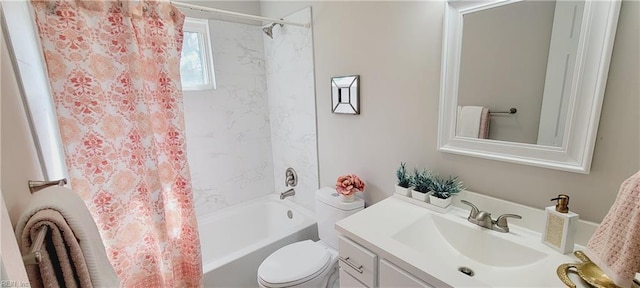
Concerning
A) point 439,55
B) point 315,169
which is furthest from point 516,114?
point 315,169

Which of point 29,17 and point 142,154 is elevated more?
point 29,17

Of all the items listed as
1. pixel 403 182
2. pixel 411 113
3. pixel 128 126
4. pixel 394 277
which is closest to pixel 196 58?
pixel 128 126

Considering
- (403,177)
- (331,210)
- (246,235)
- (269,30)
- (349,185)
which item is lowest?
(246,235)

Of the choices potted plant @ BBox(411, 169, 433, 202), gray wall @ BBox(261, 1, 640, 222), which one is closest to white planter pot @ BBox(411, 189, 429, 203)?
potted plant @ BBox(411, 169, 433, 202)

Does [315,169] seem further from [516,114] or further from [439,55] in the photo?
[516,114]

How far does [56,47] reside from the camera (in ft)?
3.70

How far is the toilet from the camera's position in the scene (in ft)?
4.76

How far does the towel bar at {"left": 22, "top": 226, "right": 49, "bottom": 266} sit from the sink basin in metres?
1.03

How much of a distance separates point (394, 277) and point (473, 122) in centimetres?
76

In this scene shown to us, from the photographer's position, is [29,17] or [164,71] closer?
[29,17]

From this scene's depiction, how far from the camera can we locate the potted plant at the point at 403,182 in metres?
1.38

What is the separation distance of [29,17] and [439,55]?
A: 1754 millimetres

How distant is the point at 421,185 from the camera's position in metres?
1.34

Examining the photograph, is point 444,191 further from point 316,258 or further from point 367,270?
point 316,258
